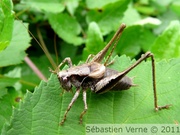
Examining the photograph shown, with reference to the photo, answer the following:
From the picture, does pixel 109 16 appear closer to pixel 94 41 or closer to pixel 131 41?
pixel 131 41

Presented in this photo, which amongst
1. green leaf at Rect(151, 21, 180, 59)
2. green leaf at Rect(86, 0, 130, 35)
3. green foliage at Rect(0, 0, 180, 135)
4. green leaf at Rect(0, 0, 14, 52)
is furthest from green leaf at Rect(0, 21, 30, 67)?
green leaf at Rect(151, 21, 180, 59)

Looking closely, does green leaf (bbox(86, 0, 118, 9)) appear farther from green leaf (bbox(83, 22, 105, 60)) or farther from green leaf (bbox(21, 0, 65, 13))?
green leaf (bbox(83, 22, 105, 60))

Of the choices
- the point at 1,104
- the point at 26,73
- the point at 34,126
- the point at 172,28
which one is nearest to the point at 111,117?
the point at 34,126

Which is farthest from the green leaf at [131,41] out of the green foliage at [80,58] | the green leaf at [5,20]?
the green leaf at [5,20]

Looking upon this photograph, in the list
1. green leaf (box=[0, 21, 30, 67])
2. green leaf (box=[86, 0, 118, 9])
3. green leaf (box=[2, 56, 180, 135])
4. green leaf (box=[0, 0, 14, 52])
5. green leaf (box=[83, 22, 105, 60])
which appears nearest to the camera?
green leaf (box=[2, 56, 180, 135])

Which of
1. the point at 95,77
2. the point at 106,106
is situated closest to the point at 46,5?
the point at 95,77
